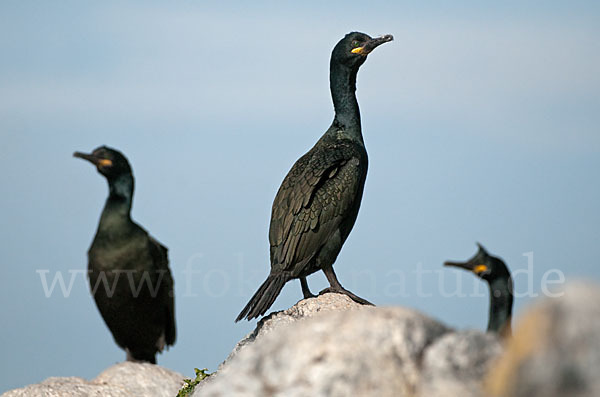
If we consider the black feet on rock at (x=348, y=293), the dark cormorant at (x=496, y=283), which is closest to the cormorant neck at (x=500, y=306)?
the dark cormorant at (x=496, y=283)

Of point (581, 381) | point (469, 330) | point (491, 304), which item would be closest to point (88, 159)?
point (491, 304)

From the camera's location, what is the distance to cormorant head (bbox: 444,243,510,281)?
5.43 m

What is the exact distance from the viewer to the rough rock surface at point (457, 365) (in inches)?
113

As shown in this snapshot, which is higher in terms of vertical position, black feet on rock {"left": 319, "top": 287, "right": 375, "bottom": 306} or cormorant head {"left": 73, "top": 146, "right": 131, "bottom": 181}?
cormorant head {"left": 73, "top": 146, "right": 131, "bottom": 181}

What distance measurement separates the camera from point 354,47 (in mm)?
8078

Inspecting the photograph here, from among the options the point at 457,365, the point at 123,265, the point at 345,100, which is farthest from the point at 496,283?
the point at 123,265

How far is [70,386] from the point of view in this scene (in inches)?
345

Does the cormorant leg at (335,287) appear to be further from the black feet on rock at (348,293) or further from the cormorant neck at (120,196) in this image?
the cormorant neck at (120,196)

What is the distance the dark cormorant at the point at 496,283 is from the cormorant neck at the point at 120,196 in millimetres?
5795

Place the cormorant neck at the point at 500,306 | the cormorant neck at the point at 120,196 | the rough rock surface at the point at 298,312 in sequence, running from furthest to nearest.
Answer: the cormorant neck at the point at 120,196 → the rough rock surface at the point at 298,312 → the cormorant neck at the point at 500,306

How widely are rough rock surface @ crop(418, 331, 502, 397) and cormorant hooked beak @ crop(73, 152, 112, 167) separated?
25.6 feet

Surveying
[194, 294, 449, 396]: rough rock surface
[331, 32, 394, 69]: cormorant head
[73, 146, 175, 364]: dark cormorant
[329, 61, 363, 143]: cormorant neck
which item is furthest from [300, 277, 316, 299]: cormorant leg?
[194, 294, 449, 396]: rough rock surface

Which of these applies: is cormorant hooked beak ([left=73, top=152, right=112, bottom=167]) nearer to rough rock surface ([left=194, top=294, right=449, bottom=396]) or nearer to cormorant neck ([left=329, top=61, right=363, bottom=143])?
cormorant neck ([left=329, top=61, right=363, bottom=143])

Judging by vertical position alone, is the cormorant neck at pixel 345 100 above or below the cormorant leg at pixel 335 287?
above
